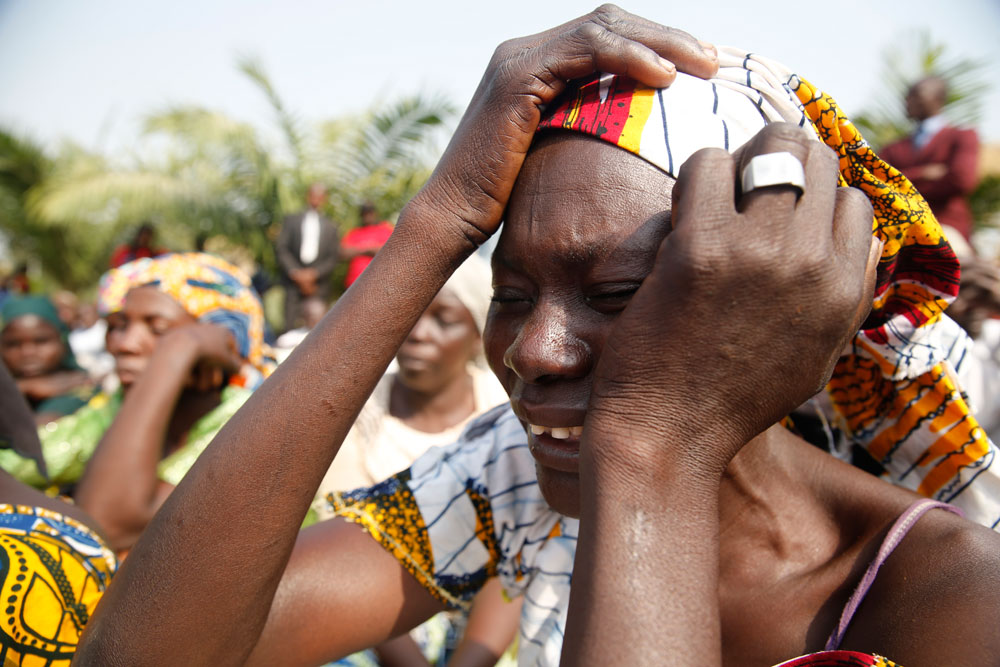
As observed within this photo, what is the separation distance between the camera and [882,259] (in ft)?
4.59

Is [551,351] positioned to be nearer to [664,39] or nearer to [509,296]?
[509,296]

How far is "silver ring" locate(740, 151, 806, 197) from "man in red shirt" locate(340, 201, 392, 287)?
7.11 metres

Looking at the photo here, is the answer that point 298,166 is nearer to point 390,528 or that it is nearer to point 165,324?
point 165,324

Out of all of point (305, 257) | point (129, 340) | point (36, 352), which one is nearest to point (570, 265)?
point (129, 340)

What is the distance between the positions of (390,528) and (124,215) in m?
12.0

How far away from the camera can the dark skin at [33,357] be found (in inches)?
218

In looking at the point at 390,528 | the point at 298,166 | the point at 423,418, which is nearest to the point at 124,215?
the point at 298,166

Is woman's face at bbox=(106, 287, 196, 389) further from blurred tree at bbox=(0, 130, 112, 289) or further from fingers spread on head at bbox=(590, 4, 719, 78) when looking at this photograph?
blurred tree at bbox=(0, 130, 112, 289)

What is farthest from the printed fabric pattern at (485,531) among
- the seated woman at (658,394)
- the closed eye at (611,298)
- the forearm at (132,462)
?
the forearm at (132,462)

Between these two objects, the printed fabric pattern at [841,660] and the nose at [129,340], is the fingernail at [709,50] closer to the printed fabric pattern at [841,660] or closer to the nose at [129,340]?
the printed fabric pattern at [841,660]

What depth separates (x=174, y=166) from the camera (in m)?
12.2

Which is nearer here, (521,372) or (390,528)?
(521,372)

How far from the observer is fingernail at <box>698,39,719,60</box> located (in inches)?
54.2

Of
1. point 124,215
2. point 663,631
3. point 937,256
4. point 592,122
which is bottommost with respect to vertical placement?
point 124,215
